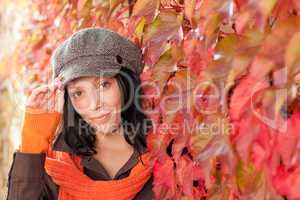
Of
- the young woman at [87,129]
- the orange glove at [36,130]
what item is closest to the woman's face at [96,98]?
the young woman at [87,129]

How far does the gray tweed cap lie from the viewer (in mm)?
1035

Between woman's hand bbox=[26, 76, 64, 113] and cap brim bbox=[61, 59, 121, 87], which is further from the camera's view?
woman's hand bbox=[26, 76, 64, 113]

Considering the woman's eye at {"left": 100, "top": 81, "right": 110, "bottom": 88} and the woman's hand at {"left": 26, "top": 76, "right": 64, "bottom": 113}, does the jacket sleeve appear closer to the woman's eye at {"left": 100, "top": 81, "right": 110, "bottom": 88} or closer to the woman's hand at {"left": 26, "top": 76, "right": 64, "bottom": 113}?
the woman's hand at {"left": 26, "top": 76, "right": 64, "bottom": 113}

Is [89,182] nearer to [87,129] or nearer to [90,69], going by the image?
[87,129]

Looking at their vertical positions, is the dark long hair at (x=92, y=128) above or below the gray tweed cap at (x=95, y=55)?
below

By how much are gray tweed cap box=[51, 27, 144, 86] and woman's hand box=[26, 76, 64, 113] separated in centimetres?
7

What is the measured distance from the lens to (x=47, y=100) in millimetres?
1167

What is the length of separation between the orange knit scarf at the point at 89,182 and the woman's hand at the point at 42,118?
0.05 m

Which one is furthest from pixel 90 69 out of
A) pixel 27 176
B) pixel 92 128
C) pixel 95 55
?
pixel 27 176

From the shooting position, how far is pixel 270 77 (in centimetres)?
52

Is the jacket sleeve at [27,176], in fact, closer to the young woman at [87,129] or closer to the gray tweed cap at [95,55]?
the young woman at [87,129]

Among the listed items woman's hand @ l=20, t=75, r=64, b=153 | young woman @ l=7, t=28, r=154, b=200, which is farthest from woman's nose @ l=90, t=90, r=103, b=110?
woman's hand @ l=20, t=75, r=64, b=153

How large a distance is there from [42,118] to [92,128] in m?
0.11

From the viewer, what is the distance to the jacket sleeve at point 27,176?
3.74 feet
